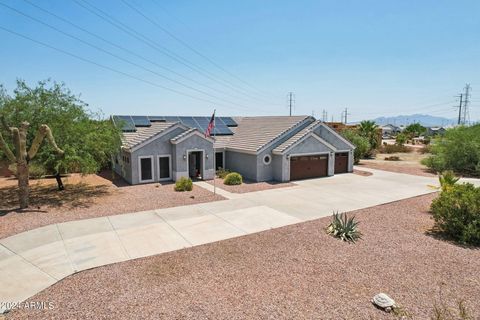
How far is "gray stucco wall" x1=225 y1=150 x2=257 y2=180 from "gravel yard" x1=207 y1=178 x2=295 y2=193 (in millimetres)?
933

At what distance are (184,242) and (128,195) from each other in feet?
26.5

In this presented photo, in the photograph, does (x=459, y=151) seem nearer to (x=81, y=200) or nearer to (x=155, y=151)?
(x=155, y=151)

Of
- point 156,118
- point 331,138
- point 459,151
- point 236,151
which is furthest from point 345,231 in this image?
point 459,151

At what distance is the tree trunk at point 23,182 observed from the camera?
13.3 metres

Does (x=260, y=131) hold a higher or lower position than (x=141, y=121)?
lower

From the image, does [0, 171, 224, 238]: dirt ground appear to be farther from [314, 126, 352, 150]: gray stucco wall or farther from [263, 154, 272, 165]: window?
[314, 126, 352, 150]: gray stucco wall

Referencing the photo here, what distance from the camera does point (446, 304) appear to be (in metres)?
6.73

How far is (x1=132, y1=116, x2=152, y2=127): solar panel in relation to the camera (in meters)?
25.0

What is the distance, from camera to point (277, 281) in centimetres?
758

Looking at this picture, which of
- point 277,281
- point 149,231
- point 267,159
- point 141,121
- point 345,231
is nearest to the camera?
point 277,281

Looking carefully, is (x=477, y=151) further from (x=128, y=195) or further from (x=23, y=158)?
(x=23, y=158)

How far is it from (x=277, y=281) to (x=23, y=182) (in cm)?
1256

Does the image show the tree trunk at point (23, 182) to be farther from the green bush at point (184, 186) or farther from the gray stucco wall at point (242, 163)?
the gray stucco wall at point (242, 163)

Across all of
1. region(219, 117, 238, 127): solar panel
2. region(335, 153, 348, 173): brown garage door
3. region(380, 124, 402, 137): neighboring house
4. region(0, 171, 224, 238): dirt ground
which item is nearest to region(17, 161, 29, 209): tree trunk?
region(0, 171, 224, 238): dirt ground
